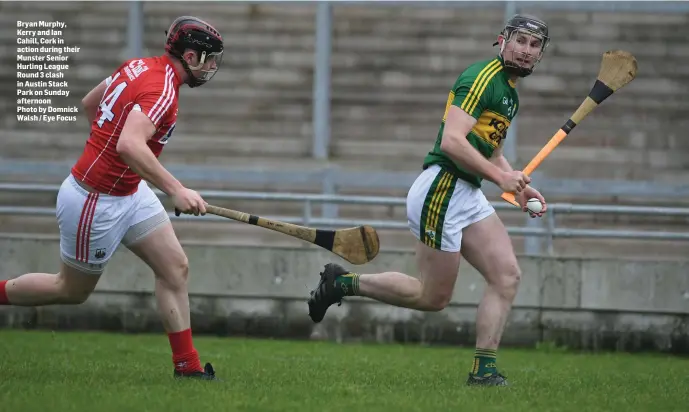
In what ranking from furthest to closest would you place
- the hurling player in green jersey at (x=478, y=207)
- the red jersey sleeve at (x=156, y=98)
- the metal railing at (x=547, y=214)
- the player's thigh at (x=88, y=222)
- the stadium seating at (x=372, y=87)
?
the stadium seating at (x=372, y=87) → the metal railing at (x=547, y=214) → the hurling player in green jersey at (x=478, y=207) → the player's thigh at (x=88, y=222) → the red jersey sleeve at (x=156, y=98)

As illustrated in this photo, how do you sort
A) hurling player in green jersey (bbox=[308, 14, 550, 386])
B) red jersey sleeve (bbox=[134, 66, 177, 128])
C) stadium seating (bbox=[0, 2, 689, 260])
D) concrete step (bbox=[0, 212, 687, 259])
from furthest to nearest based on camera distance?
stadium seating (bbox=[0, 2, 689, 260]) → concrete step (bbox=[0, 212, 687, 259]) → hurling player in green jersey (bbox=[308, 14, 550, 386]) → red jersey sleeve (bbox=[134, 66, 177, 128])

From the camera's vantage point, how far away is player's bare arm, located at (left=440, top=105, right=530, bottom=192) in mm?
7562

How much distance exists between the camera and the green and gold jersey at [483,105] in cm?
770

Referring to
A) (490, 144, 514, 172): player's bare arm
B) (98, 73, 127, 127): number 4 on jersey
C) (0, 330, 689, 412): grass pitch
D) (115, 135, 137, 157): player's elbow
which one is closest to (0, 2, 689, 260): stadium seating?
(0, 330, 689, 412): grass pitch

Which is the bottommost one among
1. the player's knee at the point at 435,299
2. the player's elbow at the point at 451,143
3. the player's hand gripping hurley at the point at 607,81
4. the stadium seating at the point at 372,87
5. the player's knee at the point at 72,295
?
the player's knee at the point at 72,295

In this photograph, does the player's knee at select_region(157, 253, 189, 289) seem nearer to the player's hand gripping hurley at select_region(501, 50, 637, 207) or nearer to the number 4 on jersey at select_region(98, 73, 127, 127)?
the number 4 on jersey at select_region(98, 73, 127, 127)

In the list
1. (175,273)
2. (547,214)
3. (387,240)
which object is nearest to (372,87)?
(387,240)

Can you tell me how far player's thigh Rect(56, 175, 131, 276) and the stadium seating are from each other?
355 inches

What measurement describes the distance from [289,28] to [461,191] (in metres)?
11.1

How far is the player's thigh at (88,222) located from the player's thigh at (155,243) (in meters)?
0.08

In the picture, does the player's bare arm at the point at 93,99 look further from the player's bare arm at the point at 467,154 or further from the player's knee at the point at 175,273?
the player's bare arm at the point at 467,154

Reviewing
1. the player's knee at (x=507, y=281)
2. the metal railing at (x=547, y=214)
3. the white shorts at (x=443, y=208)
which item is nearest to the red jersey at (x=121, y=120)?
the white shorts at (x=443, y=208)

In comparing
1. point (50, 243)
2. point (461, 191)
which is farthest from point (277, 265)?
point (461, 191)

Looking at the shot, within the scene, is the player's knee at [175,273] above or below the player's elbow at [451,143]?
below
